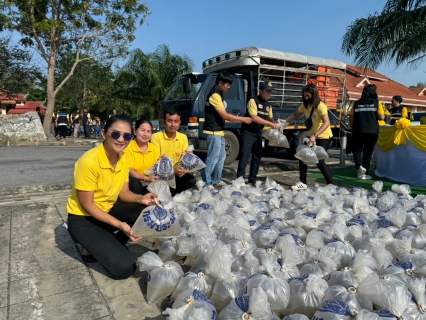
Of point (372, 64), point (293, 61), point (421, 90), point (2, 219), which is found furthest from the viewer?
point (421, 90)

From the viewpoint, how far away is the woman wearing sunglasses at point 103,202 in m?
2.37

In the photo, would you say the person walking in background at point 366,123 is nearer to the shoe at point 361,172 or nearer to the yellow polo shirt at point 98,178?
the shoe at point 361,172

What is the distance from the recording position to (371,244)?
95.0 inches

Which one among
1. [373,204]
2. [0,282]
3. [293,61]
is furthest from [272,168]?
[0,282]

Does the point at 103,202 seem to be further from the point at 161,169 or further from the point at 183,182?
the point at 183,182

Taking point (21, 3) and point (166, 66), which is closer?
point (21, 3)

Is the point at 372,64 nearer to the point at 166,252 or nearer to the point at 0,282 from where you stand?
the point at 166,252

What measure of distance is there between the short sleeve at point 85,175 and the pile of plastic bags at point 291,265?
0.63 metres

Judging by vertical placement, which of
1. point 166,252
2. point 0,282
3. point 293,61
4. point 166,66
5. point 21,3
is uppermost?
point 21,3

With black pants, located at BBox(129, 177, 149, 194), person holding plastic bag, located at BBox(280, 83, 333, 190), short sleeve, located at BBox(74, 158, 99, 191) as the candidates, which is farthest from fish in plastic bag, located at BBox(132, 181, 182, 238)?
person holding plastic bag, located at BBox(280, 83, 333, 190)

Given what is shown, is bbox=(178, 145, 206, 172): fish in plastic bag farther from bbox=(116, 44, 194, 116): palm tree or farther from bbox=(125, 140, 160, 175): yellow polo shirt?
bbox=(116, 44, 194, 116): palm tree

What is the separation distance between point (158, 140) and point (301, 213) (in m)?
1.86

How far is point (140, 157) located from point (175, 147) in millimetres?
588

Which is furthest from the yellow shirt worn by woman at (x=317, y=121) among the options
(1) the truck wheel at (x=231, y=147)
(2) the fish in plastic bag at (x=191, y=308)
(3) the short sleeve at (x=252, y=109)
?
(2) the fish in plastic bag at (x=191, y=308)
